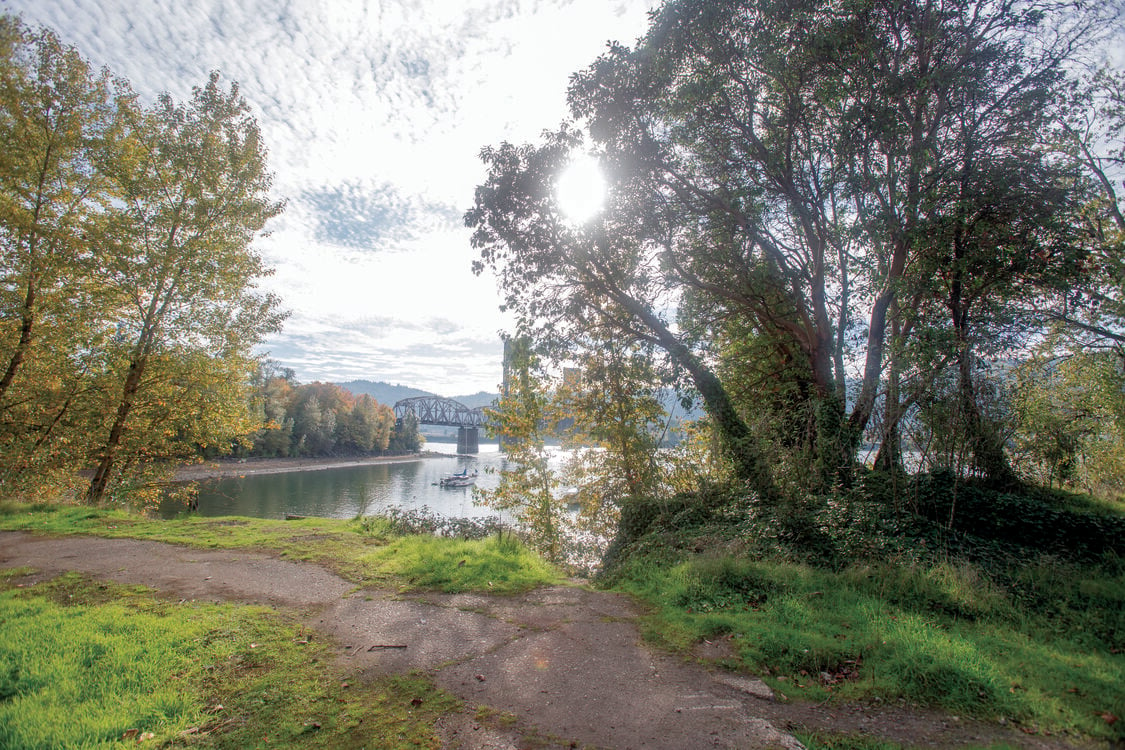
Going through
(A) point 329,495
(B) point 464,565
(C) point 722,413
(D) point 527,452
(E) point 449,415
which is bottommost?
(A) point 329,495

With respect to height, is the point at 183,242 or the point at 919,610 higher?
the point at 183,242

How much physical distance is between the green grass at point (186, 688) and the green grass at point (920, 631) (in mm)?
2498

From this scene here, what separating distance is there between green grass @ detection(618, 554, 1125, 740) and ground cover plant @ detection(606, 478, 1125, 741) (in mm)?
13

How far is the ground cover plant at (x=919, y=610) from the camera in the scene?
3049 mm

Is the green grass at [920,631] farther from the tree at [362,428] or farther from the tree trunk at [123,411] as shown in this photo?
the tree at [362,428]

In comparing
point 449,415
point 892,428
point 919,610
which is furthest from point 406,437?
point 919,610

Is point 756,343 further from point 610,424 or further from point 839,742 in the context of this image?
point 839,742

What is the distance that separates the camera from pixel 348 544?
7.90 metres

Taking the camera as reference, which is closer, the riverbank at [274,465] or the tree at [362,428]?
the riverbank at [274,465]

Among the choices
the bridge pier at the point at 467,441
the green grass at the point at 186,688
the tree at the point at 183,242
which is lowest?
the bridge pier at the point at 467,441

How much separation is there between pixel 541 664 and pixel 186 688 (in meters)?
2.36

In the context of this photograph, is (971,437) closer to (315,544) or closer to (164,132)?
(315,544)

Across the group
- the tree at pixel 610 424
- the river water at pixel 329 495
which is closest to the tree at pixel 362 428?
the river water at pixel 329 495

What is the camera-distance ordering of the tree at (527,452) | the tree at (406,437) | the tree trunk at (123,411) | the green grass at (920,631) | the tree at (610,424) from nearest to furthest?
the green grass at (920,631), the tree trunk at (123,411), the tree at (610,424), the tree at (527,452), the tree at (406,437)
